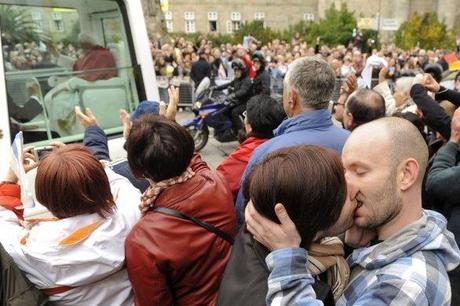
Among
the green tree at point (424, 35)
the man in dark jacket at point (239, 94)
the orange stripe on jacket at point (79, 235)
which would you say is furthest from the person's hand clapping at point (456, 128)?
the green tree at point (424, 35)

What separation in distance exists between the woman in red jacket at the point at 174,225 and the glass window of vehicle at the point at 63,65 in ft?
6.33

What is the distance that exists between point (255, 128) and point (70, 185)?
161 centimetres

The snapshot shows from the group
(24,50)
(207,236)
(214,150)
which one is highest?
(24,50)

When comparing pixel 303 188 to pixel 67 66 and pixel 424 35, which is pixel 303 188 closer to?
pixel 67 66

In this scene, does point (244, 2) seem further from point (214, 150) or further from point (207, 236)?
point (207, 236)

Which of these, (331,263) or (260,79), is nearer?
(331,263)

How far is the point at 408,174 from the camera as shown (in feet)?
3.94

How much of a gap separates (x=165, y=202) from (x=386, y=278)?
2.97 ft

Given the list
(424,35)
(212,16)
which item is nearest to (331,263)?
(424,35)

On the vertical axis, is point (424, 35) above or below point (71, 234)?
below

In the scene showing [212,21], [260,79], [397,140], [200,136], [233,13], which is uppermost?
[233,13]

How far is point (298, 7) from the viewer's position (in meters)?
55.1

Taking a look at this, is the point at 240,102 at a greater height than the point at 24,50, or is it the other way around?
the point at 24,50

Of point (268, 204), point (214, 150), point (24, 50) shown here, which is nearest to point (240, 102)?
point (214, 150)
